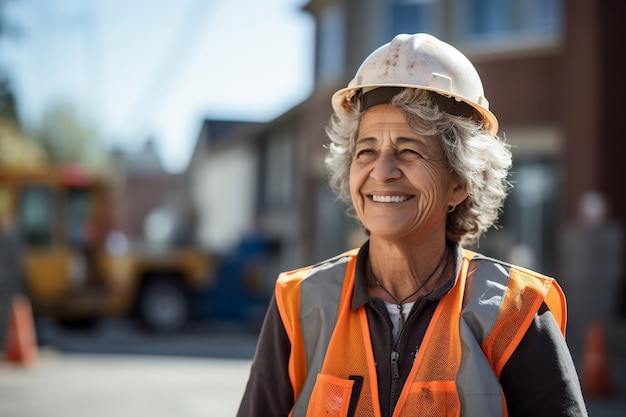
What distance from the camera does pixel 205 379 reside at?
450 inches

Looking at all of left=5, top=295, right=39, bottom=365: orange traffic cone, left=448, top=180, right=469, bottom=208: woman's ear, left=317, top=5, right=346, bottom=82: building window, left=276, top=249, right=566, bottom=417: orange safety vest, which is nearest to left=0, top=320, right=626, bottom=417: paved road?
left=5, top=295, right=39, bottom=365: orange traffic cone

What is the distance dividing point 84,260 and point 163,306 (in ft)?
5.72

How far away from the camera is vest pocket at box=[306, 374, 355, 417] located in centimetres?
272

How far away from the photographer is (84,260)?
18.3 metres

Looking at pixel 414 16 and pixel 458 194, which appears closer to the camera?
pixel 458 194

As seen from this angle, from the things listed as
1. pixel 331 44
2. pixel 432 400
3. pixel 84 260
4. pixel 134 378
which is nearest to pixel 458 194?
pixel 432 400

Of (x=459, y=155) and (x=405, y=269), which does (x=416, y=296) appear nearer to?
(x=405, y=269)

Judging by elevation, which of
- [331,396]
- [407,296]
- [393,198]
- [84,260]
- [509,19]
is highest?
[509,19]

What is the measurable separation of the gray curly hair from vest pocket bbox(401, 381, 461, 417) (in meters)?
0.64

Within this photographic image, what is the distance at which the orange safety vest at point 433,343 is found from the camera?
263 centimetres

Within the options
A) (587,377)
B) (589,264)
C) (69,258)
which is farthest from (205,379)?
(69,258)

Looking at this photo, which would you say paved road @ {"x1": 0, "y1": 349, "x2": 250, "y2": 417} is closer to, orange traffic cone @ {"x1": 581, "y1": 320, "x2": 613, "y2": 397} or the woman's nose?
orange traffic cone @ {"x1": 581, "y1": 320, "x2": 613, "y2": 397}

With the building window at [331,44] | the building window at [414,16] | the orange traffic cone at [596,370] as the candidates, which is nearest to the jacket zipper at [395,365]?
the orange traffic cone at [596,370]

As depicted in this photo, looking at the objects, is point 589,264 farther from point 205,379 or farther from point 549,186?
point 205,379
